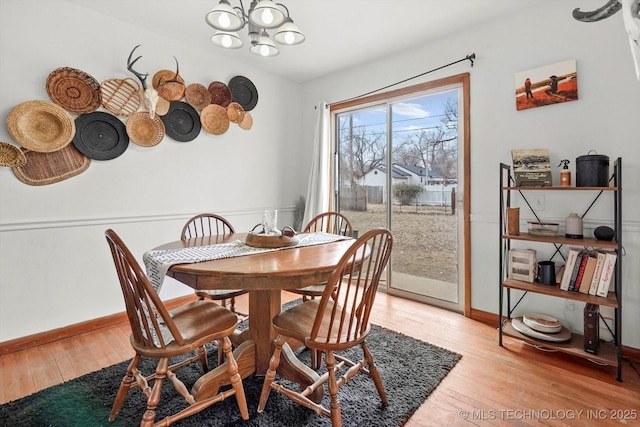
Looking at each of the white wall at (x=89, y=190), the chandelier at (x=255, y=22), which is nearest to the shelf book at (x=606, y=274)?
the chandelier at (x=255, y=22)

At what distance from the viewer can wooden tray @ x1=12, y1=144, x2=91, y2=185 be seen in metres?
2.18

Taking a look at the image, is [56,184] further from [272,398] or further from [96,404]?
[272,398]

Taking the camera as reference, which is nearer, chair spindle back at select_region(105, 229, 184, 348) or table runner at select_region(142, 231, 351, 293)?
chair spindle back at select_region(105, 229, 184, 348)

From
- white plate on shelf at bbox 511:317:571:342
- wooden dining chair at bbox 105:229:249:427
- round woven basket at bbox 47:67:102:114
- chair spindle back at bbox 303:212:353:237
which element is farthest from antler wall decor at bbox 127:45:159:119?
white plate on shelf at bbox 511:317:571:342

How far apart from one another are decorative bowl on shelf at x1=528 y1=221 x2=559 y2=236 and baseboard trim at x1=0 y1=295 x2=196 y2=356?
3262 millimetres

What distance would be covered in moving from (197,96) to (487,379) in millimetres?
3222

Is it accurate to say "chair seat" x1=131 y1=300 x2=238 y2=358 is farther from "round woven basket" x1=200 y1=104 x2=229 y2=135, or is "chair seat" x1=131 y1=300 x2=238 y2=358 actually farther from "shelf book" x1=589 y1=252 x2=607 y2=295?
"shelf book" x1=589 y1=252 x2=607 y2=295

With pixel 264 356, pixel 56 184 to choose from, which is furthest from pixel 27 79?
pixel 264 356

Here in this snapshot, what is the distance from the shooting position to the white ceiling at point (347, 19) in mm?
2365

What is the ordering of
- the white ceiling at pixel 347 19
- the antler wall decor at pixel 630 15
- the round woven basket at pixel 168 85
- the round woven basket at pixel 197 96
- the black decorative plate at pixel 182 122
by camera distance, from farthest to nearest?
the round woven basket at pixel 197 96 → the black decorative plate at pixel 182 122 → the round woven basket at pixel 168 85 → the white ceiling at pixel 347 19 → the antler wall decor at pixel 630 15

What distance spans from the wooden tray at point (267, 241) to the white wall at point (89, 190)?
4.72 feet

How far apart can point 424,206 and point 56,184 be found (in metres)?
3.05

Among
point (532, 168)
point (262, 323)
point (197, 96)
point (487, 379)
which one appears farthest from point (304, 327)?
point (197, 96)

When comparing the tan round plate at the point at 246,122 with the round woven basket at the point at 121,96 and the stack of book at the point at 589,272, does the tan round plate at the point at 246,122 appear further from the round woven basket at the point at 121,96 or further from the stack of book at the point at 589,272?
the stack of book at the point at 589,272
